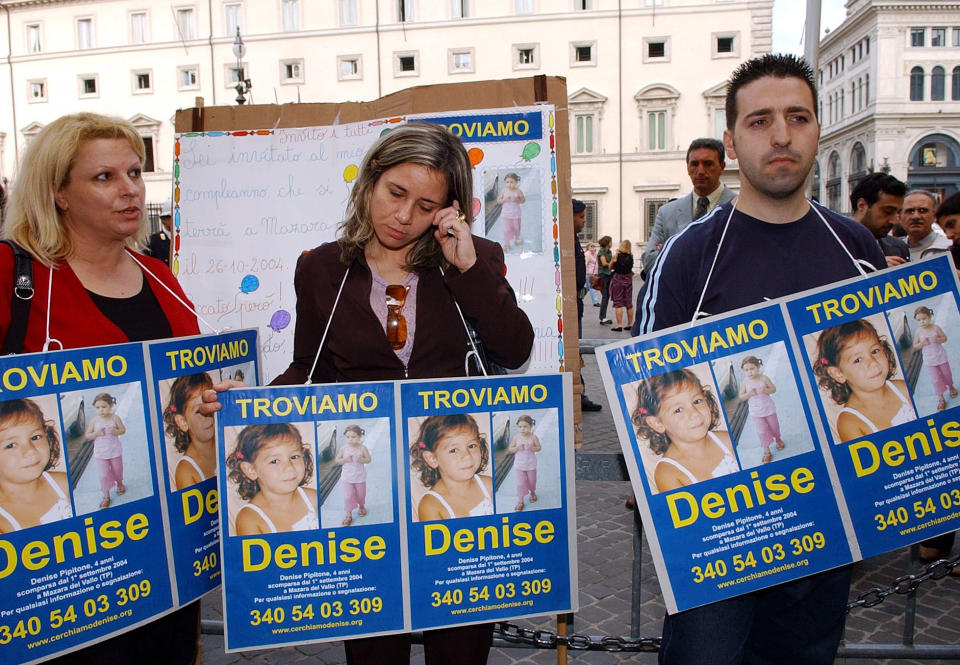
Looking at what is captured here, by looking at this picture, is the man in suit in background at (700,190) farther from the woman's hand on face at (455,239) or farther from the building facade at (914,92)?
the building facade at (914,92)

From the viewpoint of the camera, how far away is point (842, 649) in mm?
2676

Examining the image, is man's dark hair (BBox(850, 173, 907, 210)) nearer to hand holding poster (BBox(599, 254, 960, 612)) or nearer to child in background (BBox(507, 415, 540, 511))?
hand holding poster (BBox(599, 254, 960, 612))

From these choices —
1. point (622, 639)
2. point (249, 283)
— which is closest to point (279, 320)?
point (249, 283)

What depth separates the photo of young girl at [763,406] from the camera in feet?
5.72

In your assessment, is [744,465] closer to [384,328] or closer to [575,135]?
[384,328]

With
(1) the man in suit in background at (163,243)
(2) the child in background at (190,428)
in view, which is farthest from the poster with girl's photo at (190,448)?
(1) the man in suit in background at (163,243)

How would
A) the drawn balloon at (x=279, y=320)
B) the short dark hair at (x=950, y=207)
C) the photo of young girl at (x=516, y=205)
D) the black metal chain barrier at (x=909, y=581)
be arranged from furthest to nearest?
the short dark hair at (x=950, y=207) < the drawn balloon at (x=279, y=320) < the photo of young girl at (x=516, y=205) < the black metal chain barrier at (x=909, y=581)

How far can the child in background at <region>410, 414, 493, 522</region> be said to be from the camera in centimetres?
176

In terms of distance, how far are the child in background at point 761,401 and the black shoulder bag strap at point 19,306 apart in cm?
179

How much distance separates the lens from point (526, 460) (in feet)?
5.90

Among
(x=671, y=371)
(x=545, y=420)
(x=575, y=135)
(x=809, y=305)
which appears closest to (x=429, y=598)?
(x=545, y=420)

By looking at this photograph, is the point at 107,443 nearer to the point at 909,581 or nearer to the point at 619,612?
the point at 909,581

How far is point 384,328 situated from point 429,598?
2.27ft

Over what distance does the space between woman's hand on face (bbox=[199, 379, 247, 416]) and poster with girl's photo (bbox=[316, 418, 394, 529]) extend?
0.27 metres
